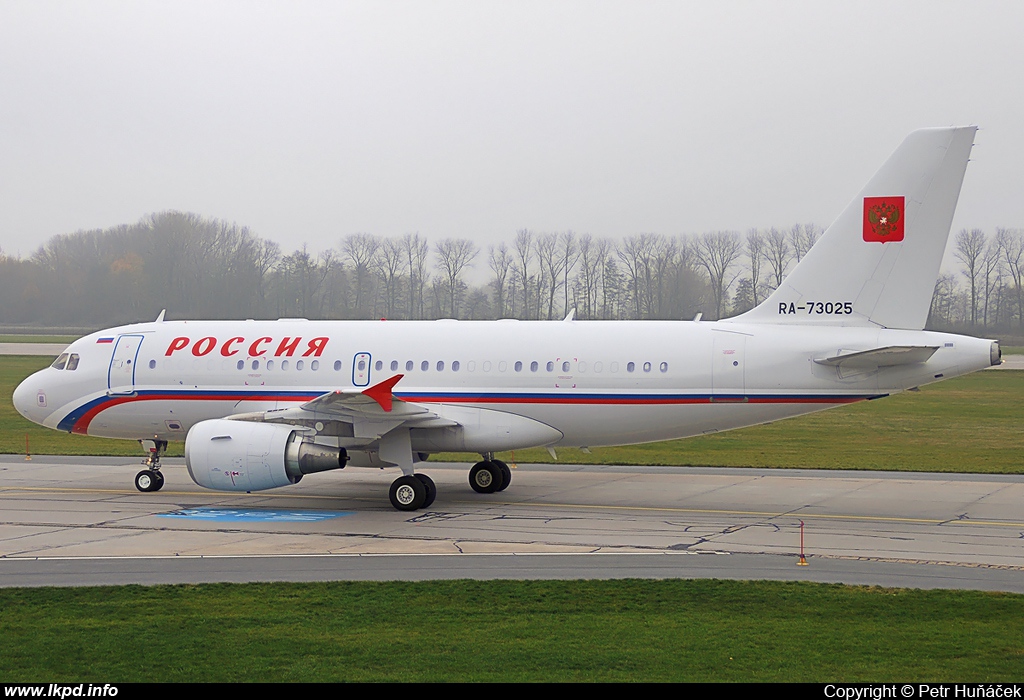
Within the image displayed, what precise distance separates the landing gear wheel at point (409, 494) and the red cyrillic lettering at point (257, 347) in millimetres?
4954

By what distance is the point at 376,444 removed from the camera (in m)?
21.3

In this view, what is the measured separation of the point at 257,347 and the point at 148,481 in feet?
14.1

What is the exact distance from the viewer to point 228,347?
77.6 ft

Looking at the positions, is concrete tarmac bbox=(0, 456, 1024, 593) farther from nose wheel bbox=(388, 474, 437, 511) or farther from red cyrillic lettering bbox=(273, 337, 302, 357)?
red cyrillic lettering bbox=(273, 337, 302, 357)

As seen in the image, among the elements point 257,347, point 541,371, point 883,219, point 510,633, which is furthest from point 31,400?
point 883,219

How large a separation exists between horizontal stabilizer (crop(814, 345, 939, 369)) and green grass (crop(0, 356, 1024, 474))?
9.19 m

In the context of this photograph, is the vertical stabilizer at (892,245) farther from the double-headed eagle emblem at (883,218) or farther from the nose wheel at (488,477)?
the nose wheel at (488,477)

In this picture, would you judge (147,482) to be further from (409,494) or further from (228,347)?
(409,494)

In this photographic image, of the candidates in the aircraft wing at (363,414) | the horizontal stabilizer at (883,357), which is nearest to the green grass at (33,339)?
the aircraft wing at (363,414)

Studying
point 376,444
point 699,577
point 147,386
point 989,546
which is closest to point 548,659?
point 699,577

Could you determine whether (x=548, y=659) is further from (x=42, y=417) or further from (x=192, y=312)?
(x=192, y=312)

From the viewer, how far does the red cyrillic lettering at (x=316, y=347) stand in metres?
23.2

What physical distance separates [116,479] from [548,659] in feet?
63.4

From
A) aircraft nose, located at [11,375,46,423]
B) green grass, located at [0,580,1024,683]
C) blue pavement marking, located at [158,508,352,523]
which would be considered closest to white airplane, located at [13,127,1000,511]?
aircraft nose, located at [11,375,46,423]
